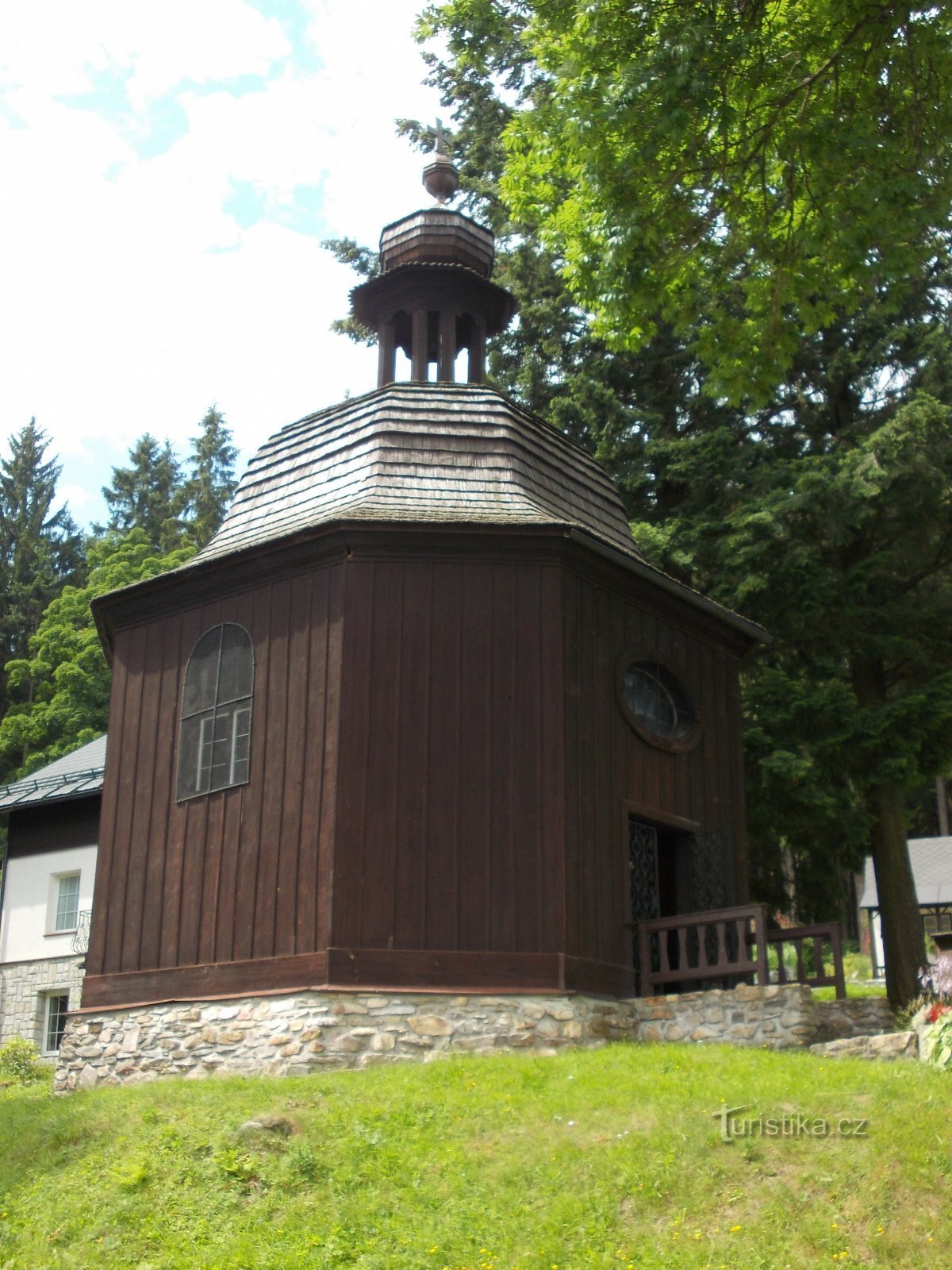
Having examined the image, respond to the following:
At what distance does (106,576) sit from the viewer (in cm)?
3547

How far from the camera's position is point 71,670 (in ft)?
109

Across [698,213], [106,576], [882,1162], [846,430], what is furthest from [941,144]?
[106,576]

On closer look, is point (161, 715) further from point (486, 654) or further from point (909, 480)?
point (909, 480)

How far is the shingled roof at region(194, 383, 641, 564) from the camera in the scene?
12789 millimetres

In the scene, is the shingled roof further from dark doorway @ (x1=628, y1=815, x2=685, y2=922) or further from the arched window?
dark doorway @ (x1=628, y1=815, x2=685, y2=922)

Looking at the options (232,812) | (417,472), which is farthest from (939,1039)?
(417,472)

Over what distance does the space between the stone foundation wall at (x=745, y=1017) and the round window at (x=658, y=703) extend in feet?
9.10

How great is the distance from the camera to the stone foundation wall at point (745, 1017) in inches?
416

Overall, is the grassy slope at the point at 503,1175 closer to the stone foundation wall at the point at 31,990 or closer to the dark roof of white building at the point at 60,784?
the stone foundation wall at the point at 31,990

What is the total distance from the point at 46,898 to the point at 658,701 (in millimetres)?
11529

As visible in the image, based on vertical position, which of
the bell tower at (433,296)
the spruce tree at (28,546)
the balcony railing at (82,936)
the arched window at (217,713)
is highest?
the spruce tree at (28,546)

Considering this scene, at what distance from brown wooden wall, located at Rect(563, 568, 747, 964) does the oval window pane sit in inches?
5.5

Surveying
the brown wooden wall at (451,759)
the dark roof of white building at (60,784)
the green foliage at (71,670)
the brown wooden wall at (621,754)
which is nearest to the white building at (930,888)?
the green foliage at (71,670)

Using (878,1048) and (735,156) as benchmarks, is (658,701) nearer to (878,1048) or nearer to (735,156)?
(878,1048)
